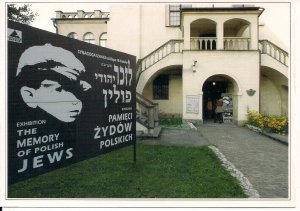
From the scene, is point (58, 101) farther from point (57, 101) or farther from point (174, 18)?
point (174, 18)

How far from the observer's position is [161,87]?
69.4ft

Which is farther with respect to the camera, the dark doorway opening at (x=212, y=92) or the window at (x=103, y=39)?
the window at (x=103, y=39)

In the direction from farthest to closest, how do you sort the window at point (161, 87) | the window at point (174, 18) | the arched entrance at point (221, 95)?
1. the window at point (174, 18)
2. the window at point (161, 87)
3. the arched entrance at point (221, 95)

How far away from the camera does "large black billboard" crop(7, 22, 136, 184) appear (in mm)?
3998

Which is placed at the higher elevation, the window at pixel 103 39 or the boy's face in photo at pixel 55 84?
the window at pixel 103 39

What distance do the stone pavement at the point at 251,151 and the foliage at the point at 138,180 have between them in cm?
68

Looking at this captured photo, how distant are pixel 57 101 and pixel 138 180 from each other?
280cm

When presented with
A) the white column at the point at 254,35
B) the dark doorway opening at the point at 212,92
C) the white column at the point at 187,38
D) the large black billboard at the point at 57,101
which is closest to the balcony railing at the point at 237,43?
the white column at the point at 254,35

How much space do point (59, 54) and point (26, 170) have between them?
6.21 ft

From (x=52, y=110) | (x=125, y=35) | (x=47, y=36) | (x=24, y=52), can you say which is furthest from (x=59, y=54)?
(x=125, y=35)

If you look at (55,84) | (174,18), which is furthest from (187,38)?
(55,84)

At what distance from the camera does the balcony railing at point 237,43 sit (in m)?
17.3

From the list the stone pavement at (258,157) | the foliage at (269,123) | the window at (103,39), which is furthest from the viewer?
the window at (103,39)

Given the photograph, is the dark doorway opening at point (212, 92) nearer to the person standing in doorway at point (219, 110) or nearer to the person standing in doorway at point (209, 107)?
the person standing in doorway at point (209, 107)
